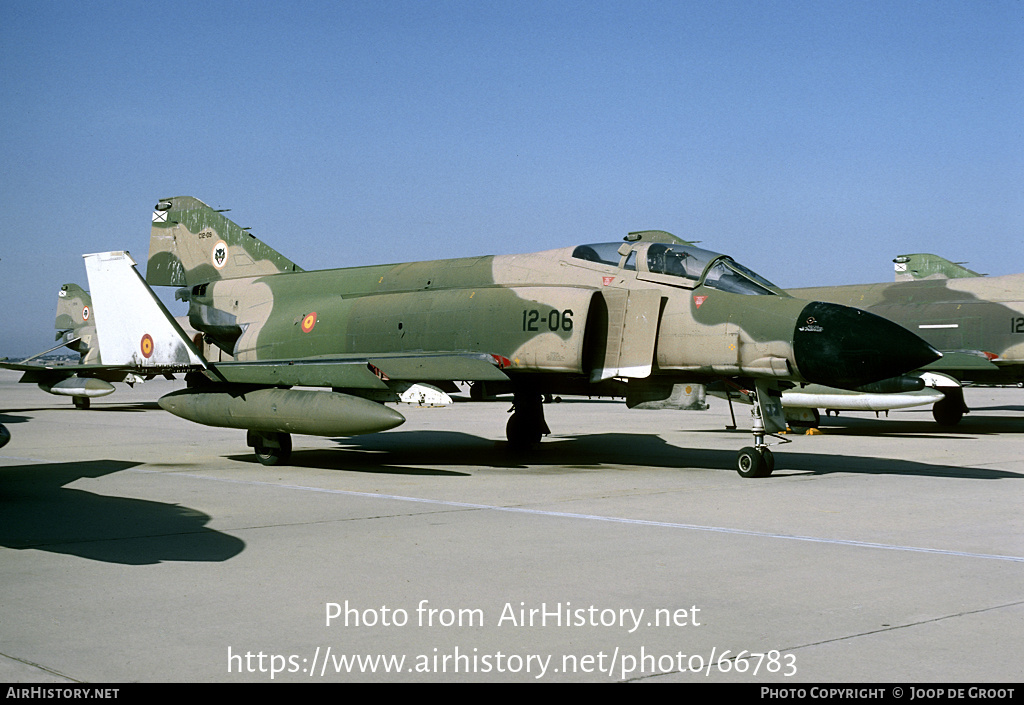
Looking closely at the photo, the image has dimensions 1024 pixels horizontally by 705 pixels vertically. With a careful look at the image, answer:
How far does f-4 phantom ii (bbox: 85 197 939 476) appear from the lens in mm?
10289

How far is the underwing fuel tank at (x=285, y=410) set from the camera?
11070 mm

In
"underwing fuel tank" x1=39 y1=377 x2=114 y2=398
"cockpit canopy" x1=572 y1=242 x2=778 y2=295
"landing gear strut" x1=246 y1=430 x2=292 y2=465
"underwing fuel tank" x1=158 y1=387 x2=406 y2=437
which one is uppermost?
"cockpit canopy" x1=572 y1=242 x2=778 y2=295

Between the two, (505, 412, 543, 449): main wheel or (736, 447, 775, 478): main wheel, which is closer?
(736, 447, 775, 478): main wheel

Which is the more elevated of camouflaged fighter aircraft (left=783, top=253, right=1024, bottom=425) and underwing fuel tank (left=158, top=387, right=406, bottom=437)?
camouflaged fighter aircraft (left=783, top=253, right=1024, bottom=425)

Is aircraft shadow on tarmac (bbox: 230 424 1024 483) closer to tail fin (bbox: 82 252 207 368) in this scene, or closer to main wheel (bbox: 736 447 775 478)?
main wheel (bbox: 736 447 775 478)

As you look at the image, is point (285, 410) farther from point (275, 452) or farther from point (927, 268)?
point (927, 268)

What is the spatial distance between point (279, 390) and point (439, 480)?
8.38ft

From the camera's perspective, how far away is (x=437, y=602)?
5098mm

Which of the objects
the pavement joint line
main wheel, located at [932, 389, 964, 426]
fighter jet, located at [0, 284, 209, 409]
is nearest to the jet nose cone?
the pavement joint line

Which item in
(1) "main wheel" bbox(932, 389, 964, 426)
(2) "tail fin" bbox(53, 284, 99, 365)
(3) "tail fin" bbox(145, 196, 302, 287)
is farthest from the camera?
(2) "tail fin" bbox(53, 284, 99, 365)

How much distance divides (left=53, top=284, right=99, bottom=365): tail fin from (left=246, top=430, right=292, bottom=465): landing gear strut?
18526mm

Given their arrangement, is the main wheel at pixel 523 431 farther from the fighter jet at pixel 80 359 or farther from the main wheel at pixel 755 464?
the fighter jet at pixel 80 359

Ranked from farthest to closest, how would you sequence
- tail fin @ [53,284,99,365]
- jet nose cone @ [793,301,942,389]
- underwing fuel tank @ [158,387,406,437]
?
tail fin @ [53,284,99,365] < underwing fuel tank @ [158,387,406,437] < jet nose cone @ [793,301,942,389]
